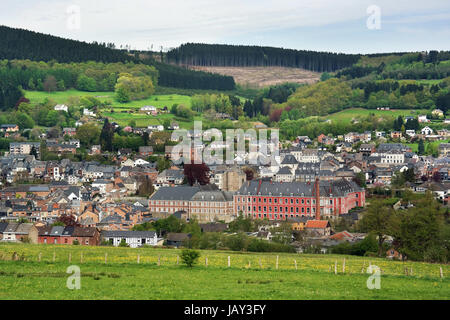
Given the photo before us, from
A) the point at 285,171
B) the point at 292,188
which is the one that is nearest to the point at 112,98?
the point at 285,171

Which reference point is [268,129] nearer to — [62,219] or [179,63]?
[62,219]

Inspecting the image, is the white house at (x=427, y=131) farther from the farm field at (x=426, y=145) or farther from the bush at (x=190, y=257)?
the bush at (x=190, y=257)

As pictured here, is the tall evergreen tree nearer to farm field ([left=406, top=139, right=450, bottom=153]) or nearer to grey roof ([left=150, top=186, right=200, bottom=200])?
grey roof ([left=150, top=186, right=200, bottom=200])

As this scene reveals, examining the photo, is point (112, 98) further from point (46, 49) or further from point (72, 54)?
point (46, 49)

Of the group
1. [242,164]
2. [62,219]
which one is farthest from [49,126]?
[62,219]

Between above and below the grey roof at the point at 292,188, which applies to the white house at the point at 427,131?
above

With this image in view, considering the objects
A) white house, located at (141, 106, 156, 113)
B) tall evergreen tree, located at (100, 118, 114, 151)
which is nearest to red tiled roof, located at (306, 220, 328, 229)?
tall evergreen tree, located at (100, 118, 114, 151)

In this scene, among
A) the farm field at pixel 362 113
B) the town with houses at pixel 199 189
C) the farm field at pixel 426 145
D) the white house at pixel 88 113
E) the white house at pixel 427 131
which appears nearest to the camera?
the town with houses at pixel 199 189

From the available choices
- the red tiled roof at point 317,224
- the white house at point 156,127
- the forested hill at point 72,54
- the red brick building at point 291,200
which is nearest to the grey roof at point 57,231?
the red tiled roof at point 317,224
